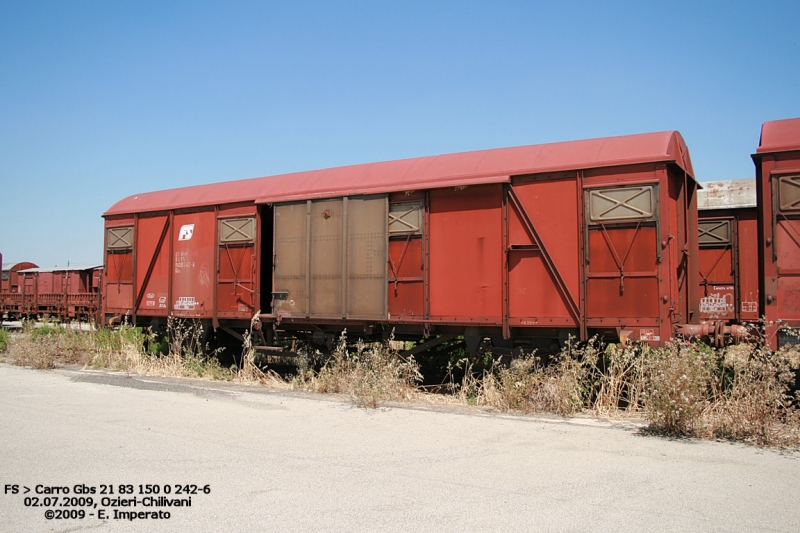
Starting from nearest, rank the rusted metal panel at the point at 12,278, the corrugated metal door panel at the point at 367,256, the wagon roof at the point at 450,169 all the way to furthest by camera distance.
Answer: the wagon roof at the point at 450,169 → the corrugated metal door panel at the point at 367,256 → the rusted metal panel at the point at 12,278

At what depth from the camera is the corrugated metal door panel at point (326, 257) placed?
11664 millimetres

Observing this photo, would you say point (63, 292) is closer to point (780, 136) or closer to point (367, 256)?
point (367, 256)

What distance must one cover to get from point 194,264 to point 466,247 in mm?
6557

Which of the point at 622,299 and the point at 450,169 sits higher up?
the point at 450,169

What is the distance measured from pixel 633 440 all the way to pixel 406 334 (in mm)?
5548

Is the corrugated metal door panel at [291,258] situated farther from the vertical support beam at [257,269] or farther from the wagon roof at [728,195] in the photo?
the wagon roof at [728,195]

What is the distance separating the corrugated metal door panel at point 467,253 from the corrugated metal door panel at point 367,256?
0.93 m

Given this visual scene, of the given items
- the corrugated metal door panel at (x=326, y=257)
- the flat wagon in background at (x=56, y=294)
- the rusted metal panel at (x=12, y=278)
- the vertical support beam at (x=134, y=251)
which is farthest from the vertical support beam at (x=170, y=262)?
the rusted metal panel at (x=12, y=278)

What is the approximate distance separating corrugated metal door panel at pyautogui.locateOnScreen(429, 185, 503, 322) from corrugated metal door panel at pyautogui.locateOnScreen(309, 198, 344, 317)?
188cm

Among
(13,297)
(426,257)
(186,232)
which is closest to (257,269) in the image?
(186,232)

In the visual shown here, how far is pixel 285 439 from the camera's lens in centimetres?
701

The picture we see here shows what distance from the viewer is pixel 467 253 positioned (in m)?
10.4

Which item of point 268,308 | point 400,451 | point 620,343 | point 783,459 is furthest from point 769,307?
point 268,308

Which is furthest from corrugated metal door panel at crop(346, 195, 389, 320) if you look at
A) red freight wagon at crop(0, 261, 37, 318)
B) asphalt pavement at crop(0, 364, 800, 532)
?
red freight wagon at crop(0, 261, 37, 318)
